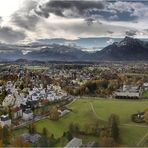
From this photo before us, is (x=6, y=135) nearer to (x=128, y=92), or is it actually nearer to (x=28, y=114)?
(x=28, y=114)

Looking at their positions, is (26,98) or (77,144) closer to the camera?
(77,144)

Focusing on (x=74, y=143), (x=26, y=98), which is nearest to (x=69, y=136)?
(x=74, y=143)

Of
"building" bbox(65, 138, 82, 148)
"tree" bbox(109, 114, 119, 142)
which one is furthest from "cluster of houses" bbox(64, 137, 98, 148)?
"tree" bbox(109, 114, 119, 142)

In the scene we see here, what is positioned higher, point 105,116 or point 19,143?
point 105,116

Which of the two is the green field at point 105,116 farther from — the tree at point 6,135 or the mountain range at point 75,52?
the mountain range at point 75,52

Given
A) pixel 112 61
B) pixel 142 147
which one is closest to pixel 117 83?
pixel 112 61

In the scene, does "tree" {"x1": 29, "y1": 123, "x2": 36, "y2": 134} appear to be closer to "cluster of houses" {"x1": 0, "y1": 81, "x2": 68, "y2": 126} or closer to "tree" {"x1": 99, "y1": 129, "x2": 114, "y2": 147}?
"cluster of houses" {"x1": 0, "y1": 81, "x2": 68, "y2": 126}
